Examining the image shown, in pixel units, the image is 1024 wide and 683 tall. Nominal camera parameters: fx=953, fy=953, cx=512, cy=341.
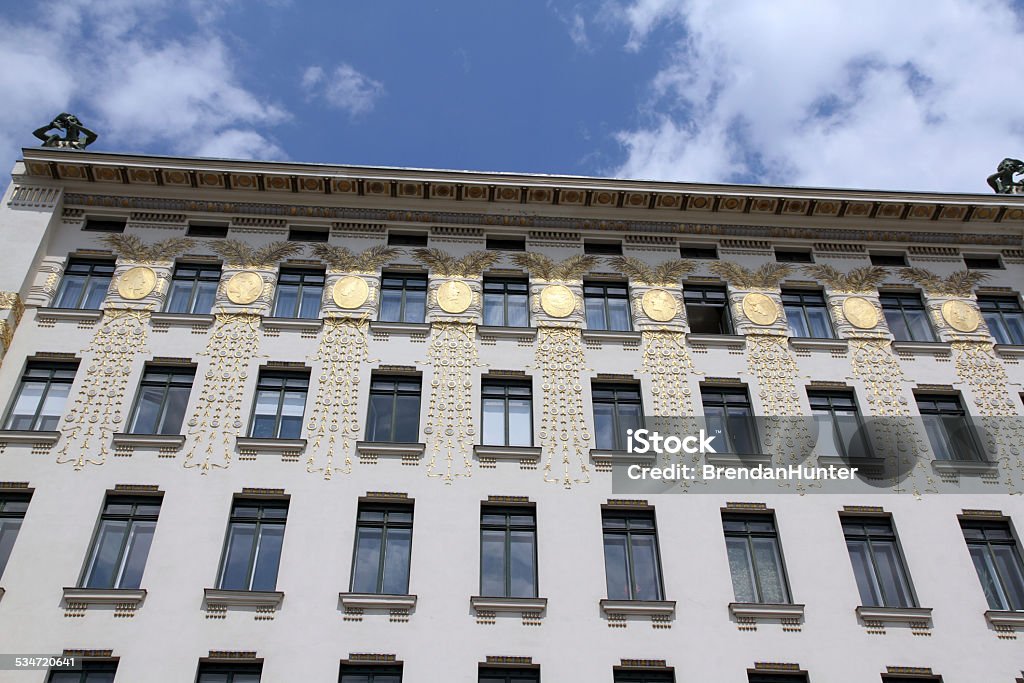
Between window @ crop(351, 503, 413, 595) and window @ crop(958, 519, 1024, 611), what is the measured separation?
1228cm

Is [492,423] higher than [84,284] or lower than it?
lower

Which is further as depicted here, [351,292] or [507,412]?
[351,292]

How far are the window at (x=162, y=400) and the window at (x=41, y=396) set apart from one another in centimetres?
169

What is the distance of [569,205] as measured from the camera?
26812mm

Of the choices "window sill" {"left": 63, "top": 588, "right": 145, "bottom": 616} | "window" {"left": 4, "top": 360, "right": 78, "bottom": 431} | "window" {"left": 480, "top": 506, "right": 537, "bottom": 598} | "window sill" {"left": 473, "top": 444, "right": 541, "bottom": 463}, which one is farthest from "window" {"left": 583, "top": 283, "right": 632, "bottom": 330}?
"window" {"left": 4, "top": 360, "right": 78, "bottom": 431}

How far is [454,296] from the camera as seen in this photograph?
2477cm

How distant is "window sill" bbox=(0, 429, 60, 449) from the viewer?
20938mm

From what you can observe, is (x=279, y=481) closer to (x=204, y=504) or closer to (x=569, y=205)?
(x=204, y=504)

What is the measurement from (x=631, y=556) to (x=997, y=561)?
809 centimetres

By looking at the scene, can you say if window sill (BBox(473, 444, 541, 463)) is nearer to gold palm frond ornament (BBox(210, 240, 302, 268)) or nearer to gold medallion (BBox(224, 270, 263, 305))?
gold medallion (BBox(224, 270, 263, 305))

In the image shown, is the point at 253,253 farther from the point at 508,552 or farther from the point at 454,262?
the point at 508,552

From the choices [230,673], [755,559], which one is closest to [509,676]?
[230,673]

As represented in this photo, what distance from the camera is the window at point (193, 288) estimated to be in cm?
2422

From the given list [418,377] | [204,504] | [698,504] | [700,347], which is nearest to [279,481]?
[204,504]
